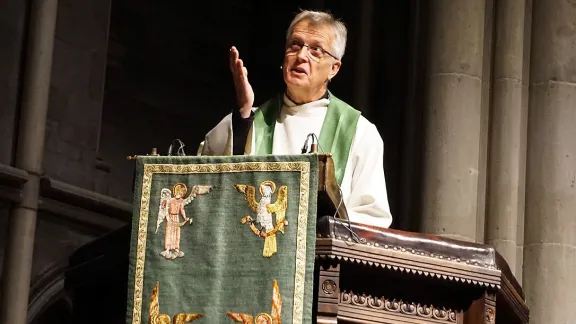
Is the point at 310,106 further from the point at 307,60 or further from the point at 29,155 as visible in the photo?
the point at 29,155

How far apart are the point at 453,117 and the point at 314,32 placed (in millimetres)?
2284

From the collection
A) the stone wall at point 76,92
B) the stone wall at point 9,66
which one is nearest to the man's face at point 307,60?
the stone wall at point 9,66

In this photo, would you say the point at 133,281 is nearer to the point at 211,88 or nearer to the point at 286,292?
the point at 286,292

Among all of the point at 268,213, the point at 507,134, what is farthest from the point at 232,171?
the point at 507,134

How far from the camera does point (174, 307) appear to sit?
3947 mm

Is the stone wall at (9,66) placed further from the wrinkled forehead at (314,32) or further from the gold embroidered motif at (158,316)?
the gold embroidered motif at (158,316)

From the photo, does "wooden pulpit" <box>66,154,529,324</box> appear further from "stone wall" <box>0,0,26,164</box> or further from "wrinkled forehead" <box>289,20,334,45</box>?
"stone wall" <box>0,0,26,164</box>

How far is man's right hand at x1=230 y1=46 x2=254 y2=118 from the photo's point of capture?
14.0 ft

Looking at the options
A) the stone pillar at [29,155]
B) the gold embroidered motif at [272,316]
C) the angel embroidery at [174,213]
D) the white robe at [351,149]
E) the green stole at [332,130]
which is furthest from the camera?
the stone pillar at [29,155]

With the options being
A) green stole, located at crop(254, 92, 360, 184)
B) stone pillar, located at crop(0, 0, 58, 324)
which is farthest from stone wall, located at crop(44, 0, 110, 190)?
green stole, located at crop(254, 92, 360, 184)

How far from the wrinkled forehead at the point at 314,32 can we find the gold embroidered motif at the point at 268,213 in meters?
0.89

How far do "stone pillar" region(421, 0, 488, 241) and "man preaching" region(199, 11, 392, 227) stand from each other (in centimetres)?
199

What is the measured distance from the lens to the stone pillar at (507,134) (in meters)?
6.72

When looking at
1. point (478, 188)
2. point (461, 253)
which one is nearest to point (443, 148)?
point (478, 188)
